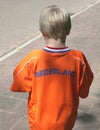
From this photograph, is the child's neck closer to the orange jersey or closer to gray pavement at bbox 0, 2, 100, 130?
the orange jersey

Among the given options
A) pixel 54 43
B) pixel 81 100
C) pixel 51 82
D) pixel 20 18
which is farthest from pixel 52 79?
pixel 20 18

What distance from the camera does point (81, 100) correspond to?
4754 millimetres

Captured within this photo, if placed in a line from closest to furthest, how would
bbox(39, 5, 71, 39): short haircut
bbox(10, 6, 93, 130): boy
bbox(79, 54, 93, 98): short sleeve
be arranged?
bbox(39, 5, 71, 39): short haircut
bbox(10, 6, 93, 130): boy
bbox(79, 54, 93, 98): short sleeve

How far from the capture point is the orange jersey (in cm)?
250

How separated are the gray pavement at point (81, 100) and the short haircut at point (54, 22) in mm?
1851

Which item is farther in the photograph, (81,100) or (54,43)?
(81,100)

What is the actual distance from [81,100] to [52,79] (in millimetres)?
2297

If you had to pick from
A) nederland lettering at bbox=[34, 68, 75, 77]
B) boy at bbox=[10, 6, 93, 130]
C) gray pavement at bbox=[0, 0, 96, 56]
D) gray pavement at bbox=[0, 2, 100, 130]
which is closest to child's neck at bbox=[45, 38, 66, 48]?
boy at bbox=[10, 6, 93, 130]

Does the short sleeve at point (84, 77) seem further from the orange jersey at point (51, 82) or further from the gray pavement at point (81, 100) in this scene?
the gray pavement at point (81, 100)

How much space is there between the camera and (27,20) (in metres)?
9.95

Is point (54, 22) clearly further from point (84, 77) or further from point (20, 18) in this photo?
point (20, 18)

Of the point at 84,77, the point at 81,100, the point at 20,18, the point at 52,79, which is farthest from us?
the point at 20,18

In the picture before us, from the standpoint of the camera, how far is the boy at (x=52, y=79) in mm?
2486

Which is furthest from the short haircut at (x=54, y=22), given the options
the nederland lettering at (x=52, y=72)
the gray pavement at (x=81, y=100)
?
the gray pavement at (x=81, y=100)
